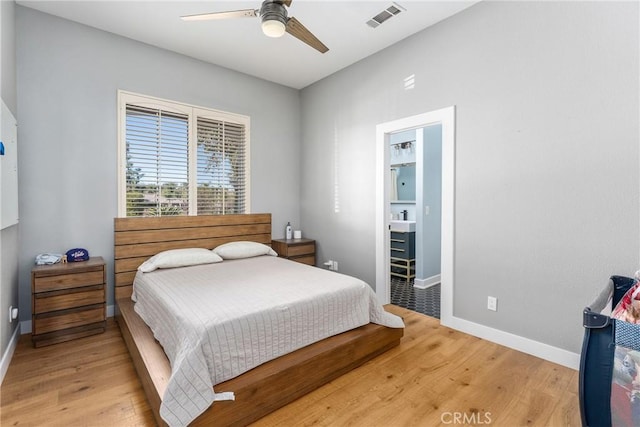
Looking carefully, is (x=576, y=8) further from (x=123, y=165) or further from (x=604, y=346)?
(x=123, y=165)

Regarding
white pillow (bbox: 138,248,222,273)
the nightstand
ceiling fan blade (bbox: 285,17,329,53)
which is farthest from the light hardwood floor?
ceiling fan blade (bbox: 285,17,329,53)

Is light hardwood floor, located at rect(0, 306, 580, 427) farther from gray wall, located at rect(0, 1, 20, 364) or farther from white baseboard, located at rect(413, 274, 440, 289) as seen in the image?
white baseboard, located at rect(413, 274, 440, 289)

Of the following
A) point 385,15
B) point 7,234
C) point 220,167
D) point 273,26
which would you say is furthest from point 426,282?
point 7,234

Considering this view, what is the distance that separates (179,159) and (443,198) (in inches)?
117

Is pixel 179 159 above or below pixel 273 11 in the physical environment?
below

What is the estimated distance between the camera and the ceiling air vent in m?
2.73

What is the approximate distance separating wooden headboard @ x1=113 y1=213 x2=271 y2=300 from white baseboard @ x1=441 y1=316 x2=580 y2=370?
2.65m

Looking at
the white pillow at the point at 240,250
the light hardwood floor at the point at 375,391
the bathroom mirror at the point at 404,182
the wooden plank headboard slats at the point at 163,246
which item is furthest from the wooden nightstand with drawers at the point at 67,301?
the bathroom mirror at the point at 404,182

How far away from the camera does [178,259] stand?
313cm

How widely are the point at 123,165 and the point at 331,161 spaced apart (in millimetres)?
2470

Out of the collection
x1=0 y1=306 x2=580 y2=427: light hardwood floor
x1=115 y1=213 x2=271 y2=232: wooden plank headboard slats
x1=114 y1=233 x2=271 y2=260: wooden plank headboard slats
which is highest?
x1=115 y1=213 x2=271 y2=232: wooden plank headboard slats

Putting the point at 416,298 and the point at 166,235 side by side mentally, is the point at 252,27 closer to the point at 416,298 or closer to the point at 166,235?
the point at 166,235

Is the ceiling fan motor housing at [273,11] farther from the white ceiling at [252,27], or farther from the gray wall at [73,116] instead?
the gray wall at [73,116]

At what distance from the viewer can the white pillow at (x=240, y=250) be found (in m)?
3.54
